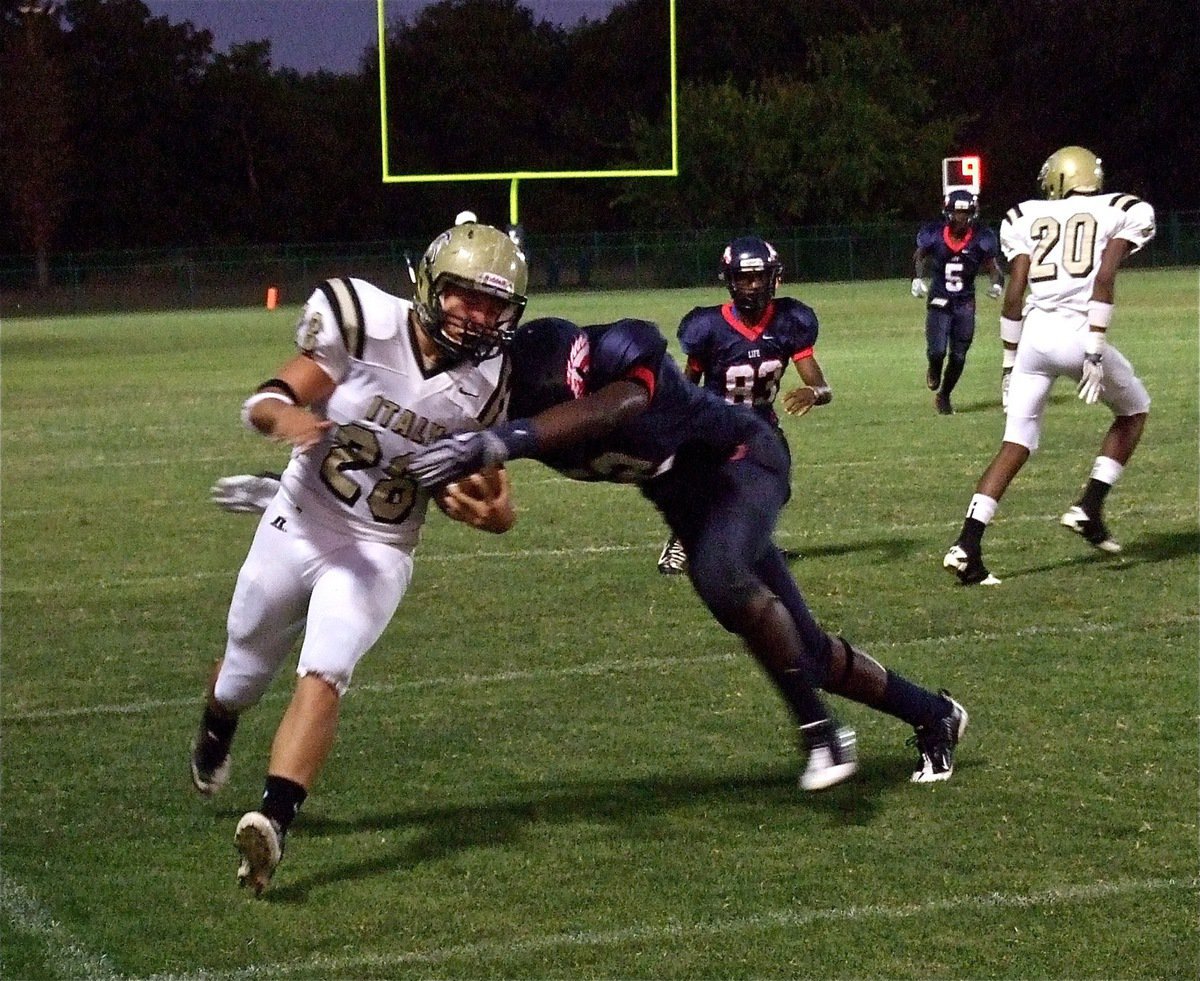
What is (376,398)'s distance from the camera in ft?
13.7

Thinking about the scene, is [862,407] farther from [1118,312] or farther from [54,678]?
[1118,312]

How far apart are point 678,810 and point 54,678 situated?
2679 mm

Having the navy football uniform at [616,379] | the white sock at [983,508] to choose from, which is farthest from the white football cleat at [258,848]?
the white sock at [983,508]

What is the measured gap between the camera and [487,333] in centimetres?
407

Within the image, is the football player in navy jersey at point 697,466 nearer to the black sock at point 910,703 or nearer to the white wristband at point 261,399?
the black sock at point 910,703

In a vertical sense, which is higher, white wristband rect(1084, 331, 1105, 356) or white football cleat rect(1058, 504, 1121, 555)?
white wristband rect(1084, 331, 1105, 356)

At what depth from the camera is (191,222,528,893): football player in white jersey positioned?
4043mm

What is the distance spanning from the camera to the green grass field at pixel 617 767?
3852 millimetres

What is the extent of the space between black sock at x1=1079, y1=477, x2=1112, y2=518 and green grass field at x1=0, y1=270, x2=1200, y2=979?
0.29 m

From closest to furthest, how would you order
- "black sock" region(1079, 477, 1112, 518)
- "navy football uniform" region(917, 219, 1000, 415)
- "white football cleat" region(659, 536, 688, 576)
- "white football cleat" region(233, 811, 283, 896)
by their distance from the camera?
"white football cleat" region(233, 811, 283, 896)
"black sock" region(1079, 477, 1112, 518)
"white football cleat" region(659, 536, 688, 576)
"navy football uniform" region(917, 219, 1000, 415)

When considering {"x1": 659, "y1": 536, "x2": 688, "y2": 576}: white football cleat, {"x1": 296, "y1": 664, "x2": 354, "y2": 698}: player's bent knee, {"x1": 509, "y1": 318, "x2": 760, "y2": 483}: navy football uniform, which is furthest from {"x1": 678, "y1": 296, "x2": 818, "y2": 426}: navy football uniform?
{"x1": 296, "y1": 664, "x2": 354, "y2": 698}: player's bent knee

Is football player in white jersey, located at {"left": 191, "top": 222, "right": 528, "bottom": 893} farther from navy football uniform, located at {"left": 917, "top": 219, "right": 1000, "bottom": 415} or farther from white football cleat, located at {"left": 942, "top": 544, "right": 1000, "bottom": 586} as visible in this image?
navy football uniform, located at {"left": 917, "top": 219, "right": 1000, "bottom": 415}

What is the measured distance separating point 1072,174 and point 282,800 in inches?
200

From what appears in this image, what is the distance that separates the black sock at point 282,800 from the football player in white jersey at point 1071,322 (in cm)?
396
